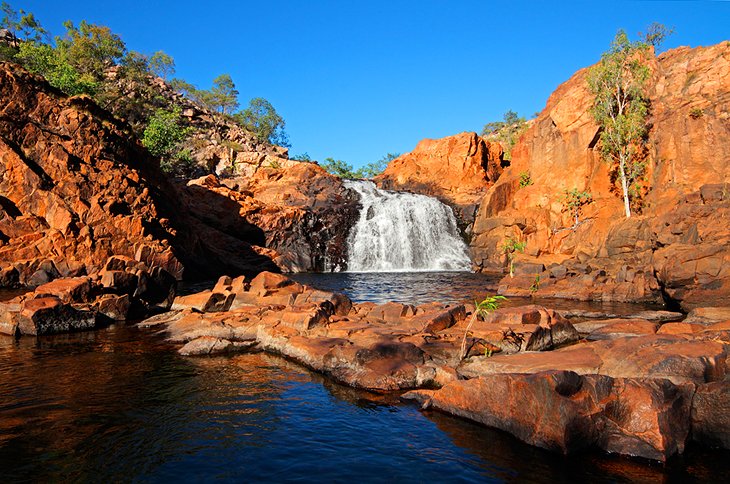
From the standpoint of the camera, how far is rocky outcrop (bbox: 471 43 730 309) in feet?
77.0

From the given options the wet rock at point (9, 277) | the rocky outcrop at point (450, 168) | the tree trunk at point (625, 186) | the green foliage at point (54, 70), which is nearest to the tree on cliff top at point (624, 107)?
the tree trunk at point (625, 186)

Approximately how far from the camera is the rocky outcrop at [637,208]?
77.0ft

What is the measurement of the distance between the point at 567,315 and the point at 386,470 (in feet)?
53.6

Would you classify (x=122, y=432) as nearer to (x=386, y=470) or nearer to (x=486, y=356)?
(x=386, y=470)

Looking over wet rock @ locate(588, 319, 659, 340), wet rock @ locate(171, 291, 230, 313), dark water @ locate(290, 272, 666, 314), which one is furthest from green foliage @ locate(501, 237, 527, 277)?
wet rock @ locate(171, 291, 230, 313)

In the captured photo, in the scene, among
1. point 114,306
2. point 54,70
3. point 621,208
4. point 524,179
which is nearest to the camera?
point 114,306

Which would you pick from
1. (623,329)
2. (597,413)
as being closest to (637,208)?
(623,329)

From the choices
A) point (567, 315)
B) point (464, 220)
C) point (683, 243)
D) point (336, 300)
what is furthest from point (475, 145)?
point (336, 300)

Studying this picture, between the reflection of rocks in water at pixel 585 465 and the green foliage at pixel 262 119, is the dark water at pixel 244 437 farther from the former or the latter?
the green foliage at pixel 262 119

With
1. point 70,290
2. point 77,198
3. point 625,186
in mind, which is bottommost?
point 70,290

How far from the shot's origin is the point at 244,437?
8844 millimetres

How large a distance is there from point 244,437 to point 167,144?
54.8m

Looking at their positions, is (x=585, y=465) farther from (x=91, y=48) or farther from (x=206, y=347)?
(x=91, y=48)

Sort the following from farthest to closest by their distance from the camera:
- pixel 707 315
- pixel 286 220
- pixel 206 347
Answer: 1. pixel 286 220
2. pixel 707 315
3. pixel 206 347
